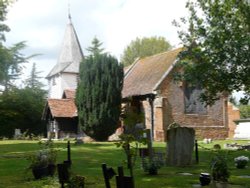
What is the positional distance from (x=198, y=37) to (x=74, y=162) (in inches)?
337

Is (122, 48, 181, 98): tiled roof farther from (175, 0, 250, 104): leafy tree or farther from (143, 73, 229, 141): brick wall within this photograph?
(175, 0, 250, 104): leafy tree

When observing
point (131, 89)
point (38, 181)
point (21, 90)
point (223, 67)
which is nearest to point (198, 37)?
point (223, 67)

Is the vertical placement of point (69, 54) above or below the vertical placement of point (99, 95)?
above

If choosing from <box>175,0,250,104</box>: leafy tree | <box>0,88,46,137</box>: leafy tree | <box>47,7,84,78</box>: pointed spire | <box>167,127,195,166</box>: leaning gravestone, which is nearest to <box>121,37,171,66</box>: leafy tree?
<box>47,7,84,78</box>: pointed spire

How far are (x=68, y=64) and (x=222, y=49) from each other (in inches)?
1891

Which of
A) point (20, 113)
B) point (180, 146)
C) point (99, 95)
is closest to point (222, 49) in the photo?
point (180, 146)

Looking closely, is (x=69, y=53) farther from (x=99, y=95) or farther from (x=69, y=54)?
(x=99, y=95)

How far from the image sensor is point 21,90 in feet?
169

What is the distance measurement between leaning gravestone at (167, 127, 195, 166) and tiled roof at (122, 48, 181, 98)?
62.5 feet

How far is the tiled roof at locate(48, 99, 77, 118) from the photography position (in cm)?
4244

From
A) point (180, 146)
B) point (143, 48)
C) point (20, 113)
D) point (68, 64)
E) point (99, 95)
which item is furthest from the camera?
point (143, 48)

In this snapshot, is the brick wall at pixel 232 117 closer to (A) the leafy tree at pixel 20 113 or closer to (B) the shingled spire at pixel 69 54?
(A) the leafy tree at pixel 20 113

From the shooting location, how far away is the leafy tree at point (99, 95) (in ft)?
110

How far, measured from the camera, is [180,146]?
16062mm
